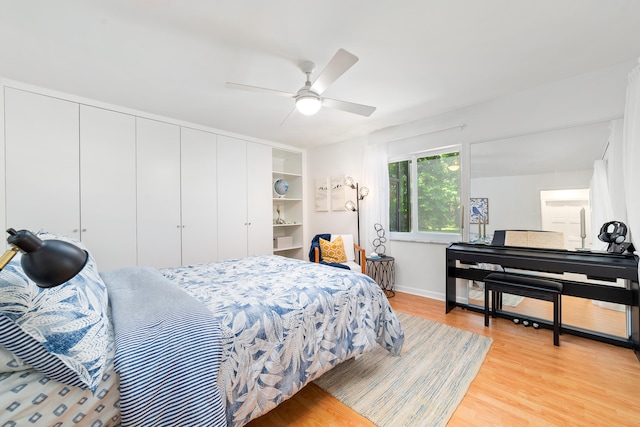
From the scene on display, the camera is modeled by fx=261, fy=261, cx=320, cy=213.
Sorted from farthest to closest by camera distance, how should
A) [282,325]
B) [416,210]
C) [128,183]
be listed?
1. [416,210]
2. [128,183]
3. [282,325]

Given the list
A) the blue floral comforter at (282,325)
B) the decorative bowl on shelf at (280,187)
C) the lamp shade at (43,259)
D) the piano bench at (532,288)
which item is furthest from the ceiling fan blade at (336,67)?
the decorative bowl on shelf at (280,187)

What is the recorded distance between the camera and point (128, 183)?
3107 mm

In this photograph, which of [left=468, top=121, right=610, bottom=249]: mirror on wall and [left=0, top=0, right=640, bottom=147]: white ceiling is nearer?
[left=0, top=0, right=640, bottom=147]: white ceiling

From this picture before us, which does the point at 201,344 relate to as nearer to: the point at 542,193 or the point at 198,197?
the point at 198,197

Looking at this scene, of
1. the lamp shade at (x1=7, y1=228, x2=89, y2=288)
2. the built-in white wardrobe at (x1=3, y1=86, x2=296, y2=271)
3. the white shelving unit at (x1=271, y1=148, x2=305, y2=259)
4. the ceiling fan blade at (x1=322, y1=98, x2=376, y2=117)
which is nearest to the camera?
the lamp shade at (x1=7, y1=228, x2=89, y2=288)

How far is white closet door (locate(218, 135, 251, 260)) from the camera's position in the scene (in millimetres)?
3908

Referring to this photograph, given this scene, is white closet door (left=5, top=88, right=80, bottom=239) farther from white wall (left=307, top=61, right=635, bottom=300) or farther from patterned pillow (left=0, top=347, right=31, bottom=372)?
white wall (left=307, top=61, right=635, bottom=300)

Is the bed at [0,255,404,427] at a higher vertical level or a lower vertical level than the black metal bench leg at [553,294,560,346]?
higher

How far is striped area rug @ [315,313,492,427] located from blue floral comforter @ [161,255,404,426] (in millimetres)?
207

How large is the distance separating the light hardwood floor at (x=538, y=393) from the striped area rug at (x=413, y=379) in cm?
7

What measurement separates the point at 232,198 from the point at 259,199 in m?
0.48

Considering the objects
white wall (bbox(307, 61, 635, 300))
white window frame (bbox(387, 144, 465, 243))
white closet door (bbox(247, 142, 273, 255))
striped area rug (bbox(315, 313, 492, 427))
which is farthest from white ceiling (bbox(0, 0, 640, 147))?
striped area rug (bbox(315, 313, 492, 427))

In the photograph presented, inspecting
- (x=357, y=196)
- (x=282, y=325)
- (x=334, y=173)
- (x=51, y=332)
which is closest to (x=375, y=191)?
(x=357, y=196)

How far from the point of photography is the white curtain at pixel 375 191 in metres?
3.99
